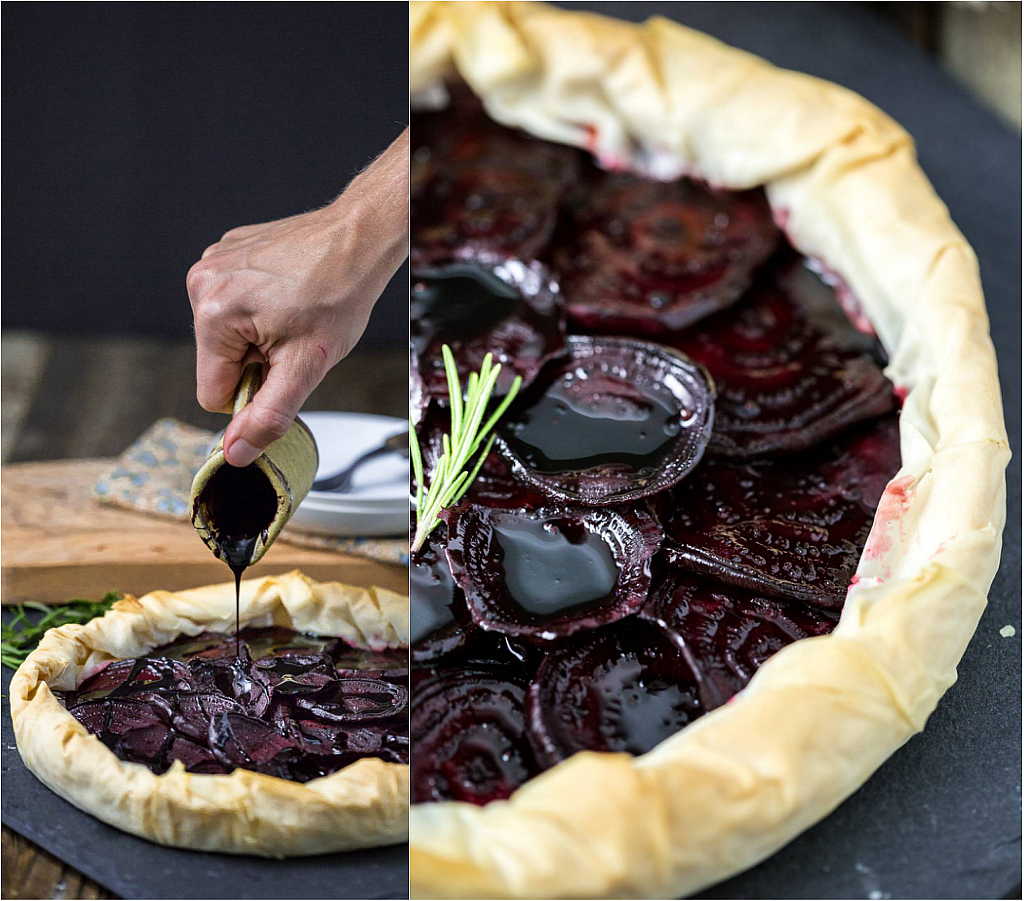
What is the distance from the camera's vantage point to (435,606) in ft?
3.86

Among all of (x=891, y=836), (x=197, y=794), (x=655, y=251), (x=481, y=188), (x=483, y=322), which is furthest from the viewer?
(x=481, y=188)

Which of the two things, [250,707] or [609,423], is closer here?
[250,707]

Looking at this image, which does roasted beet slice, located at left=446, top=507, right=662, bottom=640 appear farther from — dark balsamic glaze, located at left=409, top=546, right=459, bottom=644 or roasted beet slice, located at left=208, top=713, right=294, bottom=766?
roasted beet slice, located at left=208, top=713, right=294, bottom=766

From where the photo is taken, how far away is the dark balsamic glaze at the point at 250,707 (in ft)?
3.70

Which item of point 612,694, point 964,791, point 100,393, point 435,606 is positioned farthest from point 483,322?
point 964,791

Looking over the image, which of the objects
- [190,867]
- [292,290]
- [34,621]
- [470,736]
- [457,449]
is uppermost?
[292,290]

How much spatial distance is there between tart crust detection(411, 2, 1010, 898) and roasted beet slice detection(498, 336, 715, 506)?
27 centimetres

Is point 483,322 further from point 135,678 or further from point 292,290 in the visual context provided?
point 135,678

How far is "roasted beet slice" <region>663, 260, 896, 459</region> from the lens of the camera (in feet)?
5.04

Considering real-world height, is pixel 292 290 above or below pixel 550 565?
above

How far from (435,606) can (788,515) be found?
0.51 metres

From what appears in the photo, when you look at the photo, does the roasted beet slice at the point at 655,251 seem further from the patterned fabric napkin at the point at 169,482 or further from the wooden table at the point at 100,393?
the patterned fabric napkin at the point at 169,482

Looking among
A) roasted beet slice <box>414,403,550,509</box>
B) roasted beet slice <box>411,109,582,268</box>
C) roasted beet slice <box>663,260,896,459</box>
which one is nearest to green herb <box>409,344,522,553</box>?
roasted beet slice <box>414,403,550,509</box>

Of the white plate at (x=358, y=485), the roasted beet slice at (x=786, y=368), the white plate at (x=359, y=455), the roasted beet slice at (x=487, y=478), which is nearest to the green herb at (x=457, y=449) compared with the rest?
the roasted beet slice at (x=487, y=478)
